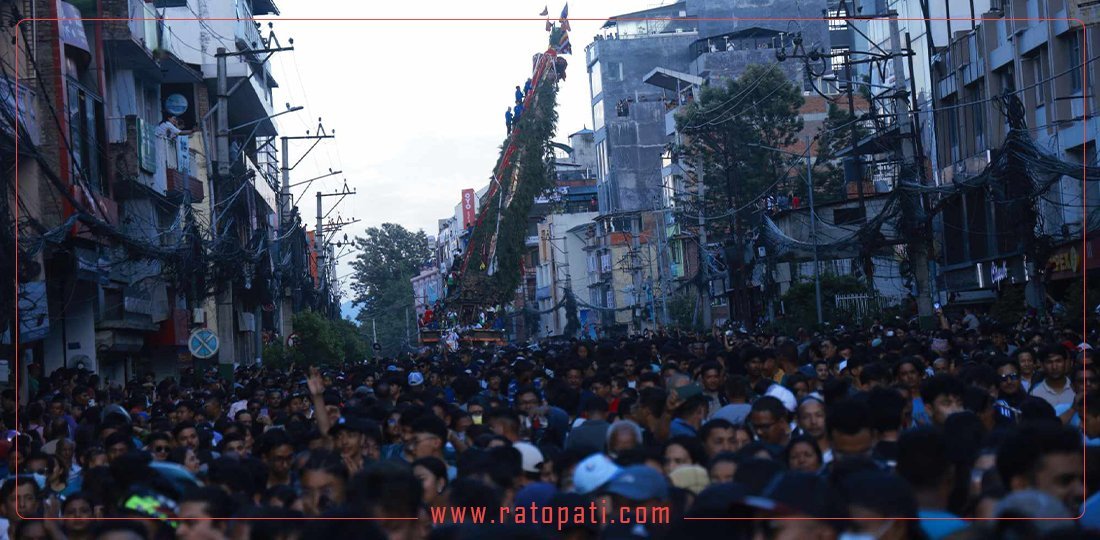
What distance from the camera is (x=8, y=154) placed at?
20.8 meters

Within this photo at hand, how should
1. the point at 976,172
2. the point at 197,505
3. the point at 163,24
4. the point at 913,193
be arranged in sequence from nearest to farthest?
1. the point at 197,505
2. the point at 913,193
3. the point at 976,172
4. the point at 163,24

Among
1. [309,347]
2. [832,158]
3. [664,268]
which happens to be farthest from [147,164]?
[664,268]

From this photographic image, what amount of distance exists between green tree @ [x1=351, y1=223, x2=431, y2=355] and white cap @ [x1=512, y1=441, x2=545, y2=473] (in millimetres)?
103118

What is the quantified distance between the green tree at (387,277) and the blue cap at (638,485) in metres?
105

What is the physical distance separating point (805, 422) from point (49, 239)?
1480cm

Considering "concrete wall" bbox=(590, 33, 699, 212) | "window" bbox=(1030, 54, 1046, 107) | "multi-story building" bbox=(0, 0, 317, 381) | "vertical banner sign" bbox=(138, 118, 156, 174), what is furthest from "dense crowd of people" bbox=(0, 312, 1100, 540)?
"concrete wall" bbox=(590, 33, 699, 212)

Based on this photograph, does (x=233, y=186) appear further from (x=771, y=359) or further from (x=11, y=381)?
(x=771, y=359)

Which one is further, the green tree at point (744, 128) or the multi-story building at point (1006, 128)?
the green tree at point (744, 128)

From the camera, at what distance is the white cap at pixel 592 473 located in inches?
258

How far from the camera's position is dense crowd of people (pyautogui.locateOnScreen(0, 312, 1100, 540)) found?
5.13m

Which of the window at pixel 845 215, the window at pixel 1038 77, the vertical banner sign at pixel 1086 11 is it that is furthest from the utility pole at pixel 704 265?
the vertical banner sign at pixel 1086 11

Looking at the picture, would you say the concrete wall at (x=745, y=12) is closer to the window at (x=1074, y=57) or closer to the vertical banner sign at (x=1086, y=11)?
the window at (x=1074, y=57)

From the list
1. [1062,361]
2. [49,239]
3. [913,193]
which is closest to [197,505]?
[1062,361]

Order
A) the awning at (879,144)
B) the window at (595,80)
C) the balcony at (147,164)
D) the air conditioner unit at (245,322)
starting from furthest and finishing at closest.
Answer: the window at (595,80) < the air conditioner unit at (245,322) < the awning at (879,144) < the balcony at (147,164)
